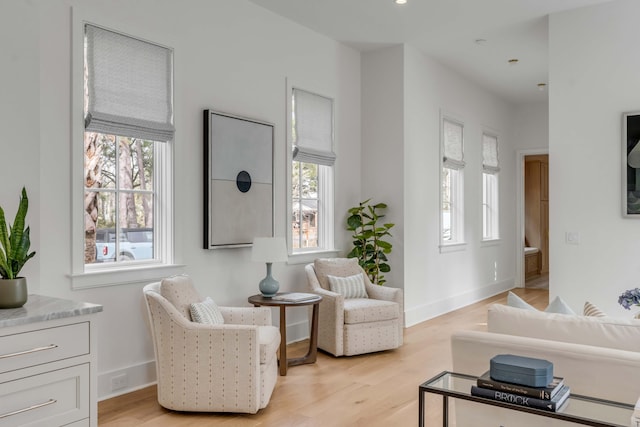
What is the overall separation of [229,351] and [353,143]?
3.40 m

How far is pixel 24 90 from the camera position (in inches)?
117

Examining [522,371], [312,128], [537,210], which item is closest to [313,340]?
[312,128]

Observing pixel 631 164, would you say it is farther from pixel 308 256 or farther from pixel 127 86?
pixel 127 86

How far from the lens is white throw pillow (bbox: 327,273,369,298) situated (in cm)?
481

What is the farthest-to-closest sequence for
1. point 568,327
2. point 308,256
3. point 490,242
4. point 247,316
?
point 490,242, point 308,256, point 247,316, point 568,327

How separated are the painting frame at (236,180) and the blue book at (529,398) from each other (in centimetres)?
273

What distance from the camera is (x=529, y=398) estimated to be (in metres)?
1.79

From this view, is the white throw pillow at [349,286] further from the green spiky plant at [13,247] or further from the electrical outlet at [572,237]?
the green spiky plant at [13,247]

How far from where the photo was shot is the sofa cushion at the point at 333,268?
16.1 feet

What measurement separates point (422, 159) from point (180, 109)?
121 inches

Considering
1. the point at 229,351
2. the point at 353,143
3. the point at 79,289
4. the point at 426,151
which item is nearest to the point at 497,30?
the point at 426,151

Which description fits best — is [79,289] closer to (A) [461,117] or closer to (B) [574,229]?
(B) [574,229]

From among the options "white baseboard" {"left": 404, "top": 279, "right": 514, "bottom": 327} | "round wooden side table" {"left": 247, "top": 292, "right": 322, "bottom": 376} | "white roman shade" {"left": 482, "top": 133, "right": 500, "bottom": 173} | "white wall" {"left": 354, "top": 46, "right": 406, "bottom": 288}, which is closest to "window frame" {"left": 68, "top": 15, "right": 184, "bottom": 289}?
"round wooden side table" {"left": 247, "top": 292, "right": 322, "bottom": 376}

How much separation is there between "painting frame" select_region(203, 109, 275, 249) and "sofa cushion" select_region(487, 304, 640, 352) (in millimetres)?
2501
